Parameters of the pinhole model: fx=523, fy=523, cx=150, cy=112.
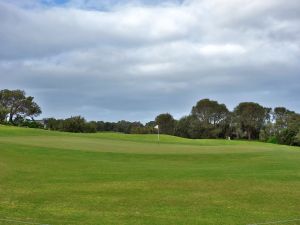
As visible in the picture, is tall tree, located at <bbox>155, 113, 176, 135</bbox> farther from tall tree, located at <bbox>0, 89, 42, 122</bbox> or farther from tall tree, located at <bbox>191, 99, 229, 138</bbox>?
tall tree, located at <bbox>0, 89, 42, 122</bbox>

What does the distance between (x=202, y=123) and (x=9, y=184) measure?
16103 cm

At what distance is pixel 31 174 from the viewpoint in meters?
29.5

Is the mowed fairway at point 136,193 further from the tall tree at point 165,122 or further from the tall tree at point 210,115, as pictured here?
the tall tree at point 165,122

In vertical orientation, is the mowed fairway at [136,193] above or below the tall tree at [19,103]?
below

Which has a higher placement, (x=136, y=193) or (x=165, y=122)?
(x=165, y=122)

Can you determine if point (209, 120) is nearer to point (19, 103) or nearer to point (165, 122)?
point (165, 122)

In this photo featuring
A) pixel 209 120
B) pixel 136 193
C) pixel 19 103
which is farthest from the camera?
pixel 209 120

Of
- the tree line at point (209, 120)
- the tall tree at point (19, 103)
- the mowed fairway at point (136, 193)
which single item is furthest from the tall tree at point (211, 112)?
the mowed fairway at point (136, 193)

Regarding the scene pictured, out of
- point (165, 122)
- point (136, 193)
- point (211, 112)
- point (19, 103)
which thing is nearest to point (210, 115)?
point (211, 112)

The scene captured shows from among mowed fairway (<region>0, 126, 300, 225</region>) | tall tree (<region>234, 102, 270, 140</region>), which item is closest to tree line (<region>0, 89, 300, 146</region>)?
tall tree (<region>234, 102, 270, 140</region>)

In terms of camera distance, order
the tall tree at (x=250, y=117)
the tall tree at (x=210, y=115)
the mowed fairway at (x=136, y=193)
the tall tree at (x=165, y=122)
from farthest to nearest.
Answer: the tall tree at (x=165, y=122) < the tall tree at (x=250, y=117) < the tall tree at (x=210, y=115) < the mowed fairway at (x=136, y=193)

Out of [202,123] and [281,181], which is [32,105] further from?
[281,181]

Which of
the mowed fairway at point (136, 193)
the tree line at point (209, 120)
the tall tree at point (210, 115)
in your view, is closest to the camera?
the mowed fairway at point (136, 193)

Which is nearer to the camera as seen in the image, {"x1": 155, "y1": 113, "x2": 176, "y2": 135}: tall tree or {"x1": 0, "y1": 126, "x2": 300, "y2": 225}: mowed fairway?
{"x1": 0, "y1": 126, "x2": 300, "y2": 225}: mowed fairway
